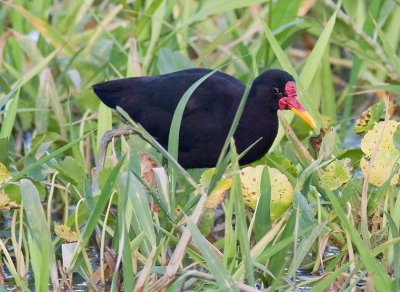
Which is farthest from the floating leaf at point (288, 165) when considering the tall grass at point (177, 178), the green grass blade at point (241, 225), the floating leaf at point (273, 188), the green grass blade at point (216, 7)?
the green grass blade at point (216, 7)

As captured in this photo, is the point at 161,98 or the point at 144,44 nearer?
the point at 161,98

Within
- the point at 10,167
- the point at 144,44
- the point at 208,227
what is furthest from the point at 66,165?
the point at 144,44

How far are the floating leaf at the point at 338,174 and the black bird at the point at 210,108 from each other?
375 mm

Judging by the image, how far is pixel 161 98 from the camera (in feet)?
10.1

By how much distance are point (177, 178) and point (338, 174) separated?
2.61ft

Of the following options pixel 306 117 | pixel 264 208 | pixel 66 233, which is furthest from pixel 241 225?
pixel 306 117

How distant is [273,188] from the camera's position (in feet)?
8.02

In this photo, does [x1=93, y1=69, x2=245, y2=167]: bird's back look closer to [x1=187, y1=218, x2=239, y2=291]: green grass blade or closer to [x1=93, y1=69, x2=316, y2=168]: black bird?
[x1=93, y1=69, x2=316, y2=168]: black bird

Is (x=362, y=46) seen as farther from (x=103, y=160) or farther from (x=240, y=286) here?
(x=240, y=286)

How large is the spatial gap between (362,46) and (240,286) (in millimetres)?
2057

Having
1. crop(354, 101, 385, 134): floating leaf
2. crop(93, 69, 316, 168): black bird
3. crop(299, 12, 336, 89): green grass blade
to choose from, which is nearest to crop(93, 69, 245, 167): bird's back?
crop(93, 69, 316, 168): black bird

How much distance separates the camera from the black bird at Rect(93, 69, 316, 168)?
113 inches

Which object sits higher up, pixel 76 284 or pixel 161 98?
pixel 161 98

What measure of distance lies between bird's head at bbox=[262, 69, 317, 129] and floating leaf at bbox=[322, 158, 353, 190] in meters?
0.41
